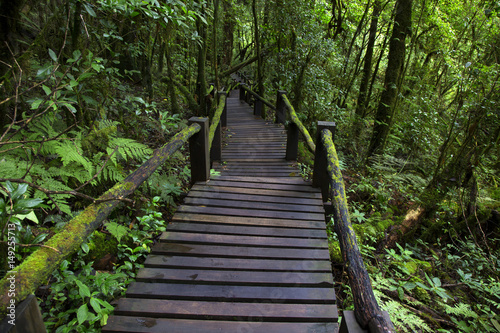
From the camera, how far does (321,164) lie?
3820mm

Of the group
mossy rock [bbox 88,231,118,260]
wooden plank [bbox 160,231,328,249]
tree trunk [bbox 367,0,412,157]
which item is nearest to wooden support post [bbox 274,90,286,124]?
tree trunk [bbox 367,0,412,157]

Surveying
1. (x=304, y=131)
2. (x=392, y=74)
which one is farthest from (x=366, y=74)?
(x=304, y=131)

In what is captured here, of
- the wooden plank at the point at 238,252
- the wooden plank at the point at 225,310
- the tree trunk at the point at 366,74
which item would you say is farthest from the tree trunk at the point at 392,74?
the wooden plank at the point at 225,310

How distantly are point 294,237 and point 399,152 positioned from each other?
9.68 m

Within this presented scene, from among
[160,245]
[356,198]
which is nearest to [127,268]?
[160,245]

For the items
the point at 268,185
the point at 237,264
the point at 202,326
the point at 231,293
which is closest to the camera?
the point at 202,326

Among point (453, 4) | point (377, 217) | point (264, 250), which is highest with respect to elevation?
point (453, 4)

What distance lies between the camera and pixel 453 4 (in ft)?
35.9

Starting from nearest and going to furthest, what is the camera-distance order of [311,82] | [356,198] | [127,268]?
[127,268] → [356,198] → [311,82]

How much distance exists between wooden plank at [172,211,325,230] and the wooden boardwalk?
12 mm

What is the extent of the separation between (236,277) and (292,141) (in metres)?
3.59

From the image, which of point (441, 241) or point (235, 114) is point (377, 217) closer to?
point (441, 241)

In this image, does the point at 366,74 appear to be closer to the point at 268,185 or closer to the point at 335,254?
the point at 268,185

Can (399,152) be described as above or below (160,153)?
below
